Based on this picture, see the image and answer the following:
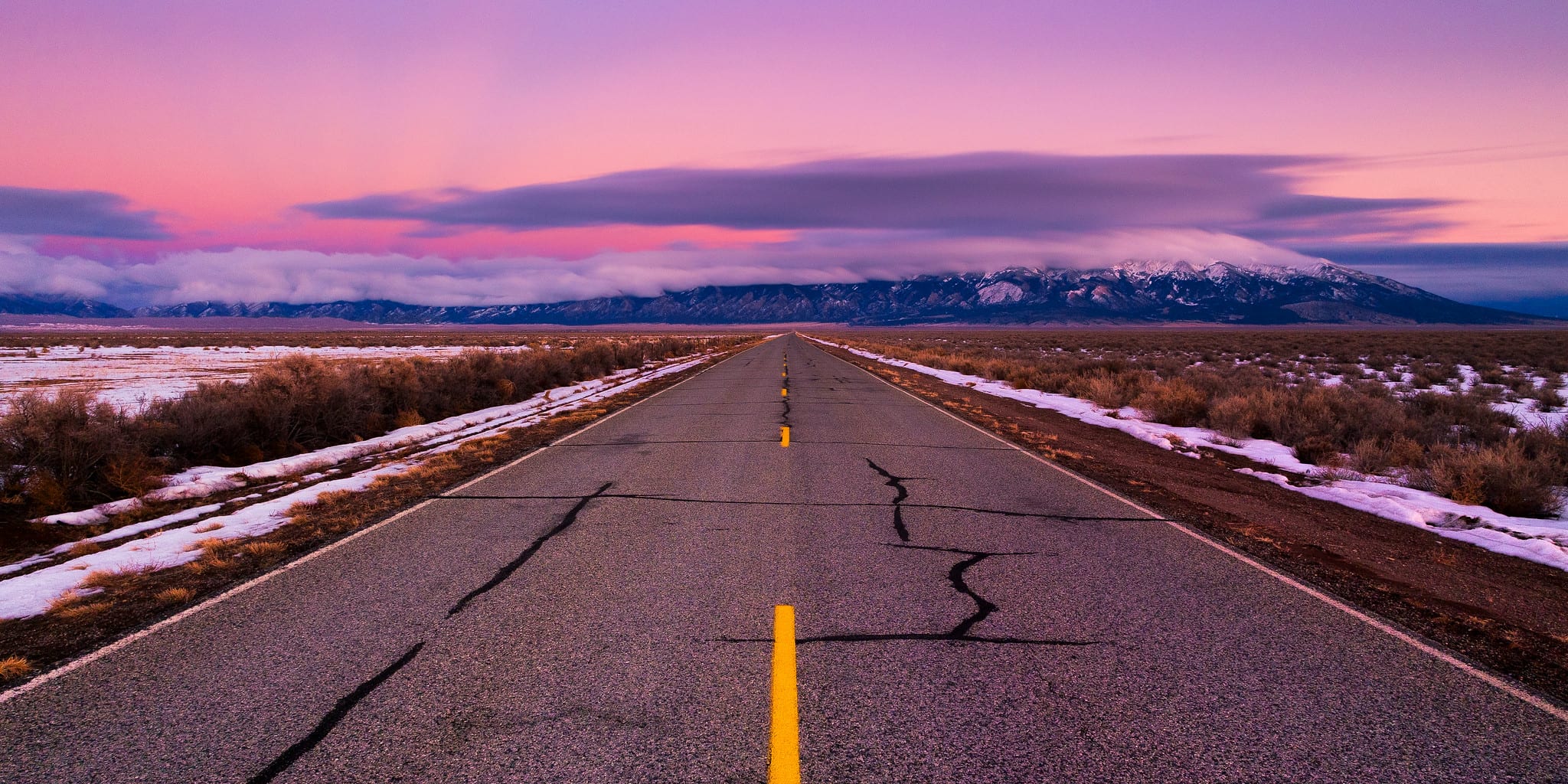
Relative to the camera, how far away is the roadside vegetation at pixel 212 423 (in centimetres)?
870

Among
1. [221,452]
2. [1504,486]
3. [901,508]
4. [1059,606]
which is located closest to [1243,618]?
[1059,606]

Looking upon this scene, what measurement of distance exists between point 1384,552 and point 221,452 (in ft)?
48.3

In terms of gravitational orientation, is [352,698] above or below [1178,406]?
above

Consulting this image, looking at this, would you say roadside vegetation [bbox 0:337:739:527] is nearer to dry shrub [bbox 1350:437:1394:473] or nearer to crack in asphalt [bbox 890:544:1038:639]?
crack in asphalt [bbox 890:544:1038:639]

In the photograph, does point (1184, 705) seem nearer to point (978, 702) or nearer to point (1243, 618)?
point (978, 702)

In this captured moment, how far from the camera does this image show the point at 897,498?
831 centimetres

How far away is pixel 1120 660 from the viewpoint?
4176 mm

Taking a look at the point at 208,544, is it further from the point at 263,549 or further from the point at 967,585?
the point at 967,585

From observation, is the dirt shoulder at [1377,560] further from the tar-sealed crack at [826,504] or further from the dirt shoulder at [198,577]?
the dirt shoulder at [198,577]

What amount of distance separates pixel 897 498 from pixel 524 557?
403 cm

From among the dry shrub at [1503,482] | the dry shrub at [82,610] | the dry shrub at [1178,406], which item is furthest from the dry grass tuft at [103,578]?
the dry shrub at [1178,406]

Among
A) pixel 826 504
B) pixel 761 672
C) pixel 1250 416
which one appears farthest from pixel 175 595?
pixel 1250 416

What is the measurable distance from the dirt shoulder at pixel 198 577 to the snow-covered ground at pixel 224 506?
23 cm

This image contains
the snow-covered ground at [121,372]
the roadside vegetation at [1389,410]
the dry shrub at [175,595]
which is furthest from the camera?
the snow-covered ground at [121,372]
